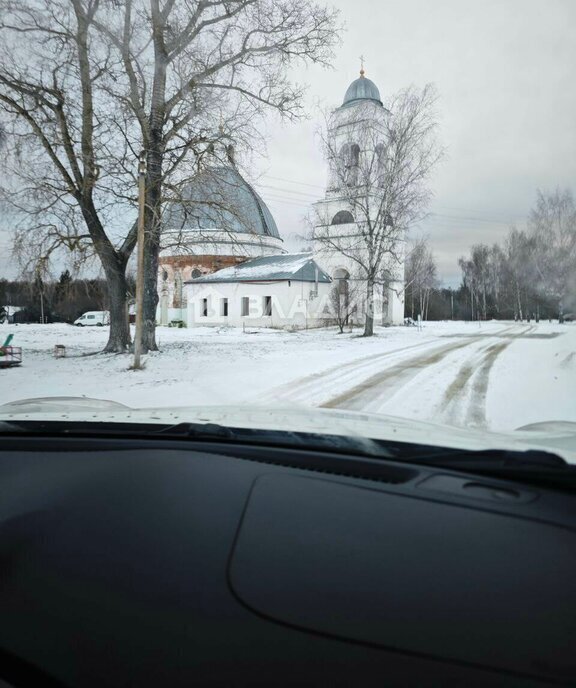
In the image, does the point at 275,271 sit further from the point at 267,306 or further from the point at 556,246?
the point at 556,246

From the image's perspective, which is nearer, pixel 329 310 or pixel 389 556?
pixel 389 556

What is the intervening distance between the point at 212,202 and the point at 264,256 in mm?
27819

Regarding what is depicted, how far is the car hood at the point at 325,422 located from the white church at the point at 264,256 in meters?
10.1

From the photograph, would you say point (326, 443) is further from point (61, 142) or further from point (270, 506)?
point (61, 142)

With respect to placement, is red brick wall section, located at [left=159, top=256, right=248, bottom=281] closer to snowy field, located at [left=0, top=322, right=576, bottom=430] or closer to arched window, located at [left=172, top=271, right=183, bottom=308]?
arched window, located at [left=172, top=271, right=183, bottom=308]

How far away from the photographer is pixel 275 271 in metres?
34.8

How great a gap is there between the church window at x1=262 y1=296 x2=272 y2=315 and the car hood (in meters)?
31.4

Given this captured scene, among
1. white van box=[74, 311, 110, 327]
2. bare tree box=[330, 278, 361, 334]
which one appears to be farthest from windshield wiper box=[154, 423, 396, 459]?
white van box=[74, 311, 110, 327]

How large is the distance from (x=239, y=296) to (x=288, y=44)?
24.2 m

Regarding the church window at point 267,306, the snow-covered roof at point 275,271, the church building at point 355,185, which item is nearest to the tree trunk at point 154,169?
the church building at point 355,185

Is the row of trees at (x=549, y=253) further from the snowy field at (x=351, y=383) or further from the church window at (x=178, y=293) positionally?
the church window at (x=178, y=293)

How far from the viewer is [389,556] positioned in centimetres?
128

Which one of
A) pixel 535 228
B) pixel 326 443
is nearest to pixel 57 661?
pixel 326 443

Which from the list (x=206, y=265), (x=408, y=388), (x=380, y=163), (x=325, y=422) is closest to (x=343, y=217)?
(x=380, y=163)
